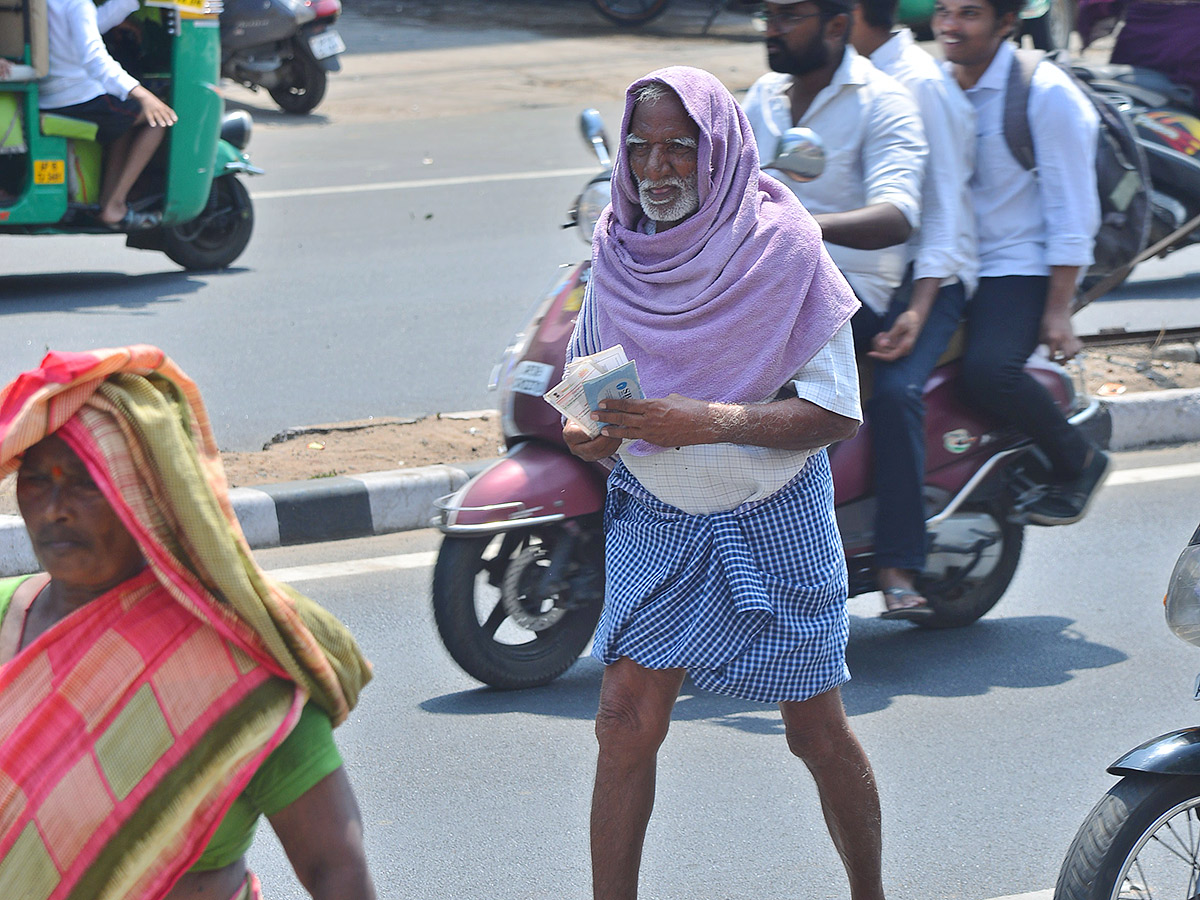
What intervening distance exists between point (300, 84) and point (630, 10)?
685 cm

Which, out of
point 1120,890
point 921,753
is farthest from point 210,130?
point 1120,890

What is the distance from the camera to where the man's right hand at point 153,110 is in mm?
8555

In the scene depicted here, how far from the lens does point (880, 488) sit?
4.40m

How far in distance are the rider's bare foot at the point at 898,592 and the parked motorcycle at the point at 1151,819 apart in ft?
5.25

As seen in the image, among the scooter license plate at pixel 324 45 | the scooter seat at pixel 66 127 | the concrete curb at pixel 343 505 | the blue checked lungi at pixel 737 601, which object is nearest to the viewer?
the blue checked lungi at pixel 737 601

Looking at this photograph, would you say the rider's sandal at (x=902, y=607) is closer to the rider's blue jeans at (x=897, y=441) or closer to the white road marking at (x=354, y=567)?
the rider's blue jeans at (x=897, y=441)

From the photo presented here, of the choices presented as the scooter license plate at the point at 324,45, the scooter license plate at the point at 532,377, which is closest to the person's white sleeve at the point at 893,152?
the scooter license plate at the point at 532,377

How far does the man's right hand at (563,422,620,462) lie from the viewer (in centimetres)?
288

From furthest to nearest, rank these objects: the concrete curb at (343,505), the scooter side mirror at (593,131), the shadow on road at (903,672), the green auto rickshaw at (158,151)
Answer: the green auto rickshaw at (158,151), the concrete curb at (343,505), the scooter side mirror at (593,131), the shadow on road at (903,672)

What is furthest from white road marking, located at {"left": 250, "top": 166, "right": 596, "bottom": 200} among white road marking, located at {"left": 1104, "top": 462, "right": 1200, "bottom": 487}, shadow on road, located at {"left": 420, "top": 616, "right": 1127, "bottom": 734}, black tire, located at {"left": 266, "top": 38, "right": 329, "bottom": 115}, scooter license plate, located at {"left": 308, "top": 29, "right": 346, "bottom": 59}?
shadow on road, located at {"left": 420, "top": 616, "right": 1127, "bottom": 734}

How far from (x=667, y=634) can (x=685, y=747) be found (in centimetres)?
128

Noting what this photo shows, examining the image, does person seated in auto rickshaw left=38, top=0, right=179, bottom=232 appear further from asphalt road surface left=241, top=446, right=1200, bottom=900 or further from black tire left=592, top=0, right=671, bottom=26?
black tire left=592, top=0, right=671, bottom=26

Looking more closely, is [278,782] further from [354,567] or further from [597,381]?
[354,567]

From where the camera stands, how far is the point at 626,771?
9.76 ft
